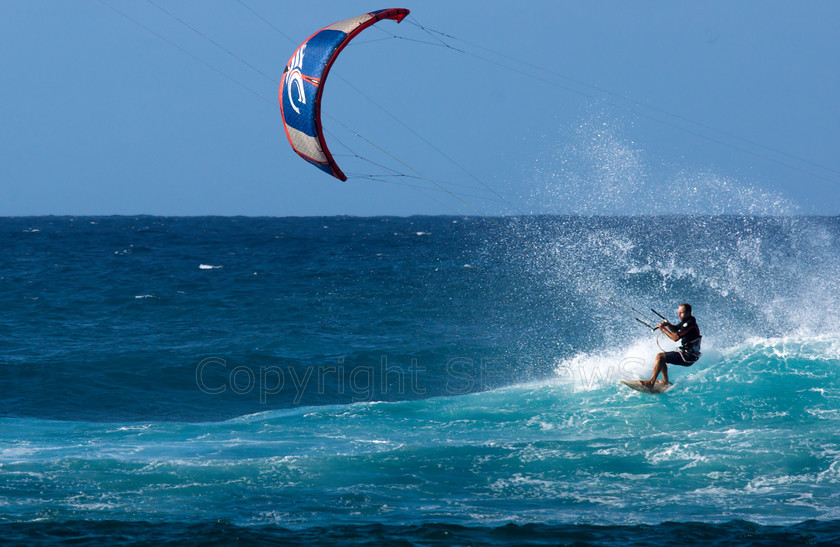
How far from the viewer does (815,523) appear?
7.18 metres

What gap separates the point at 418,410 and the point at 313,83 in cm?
577

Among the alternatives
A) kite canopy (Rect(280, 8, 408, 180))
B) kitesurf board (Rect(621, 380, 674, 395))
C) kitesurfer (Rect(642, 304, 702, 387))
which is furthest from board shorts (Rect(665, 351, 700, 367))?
kite canopy (Rect(280, 8, 408, 180))

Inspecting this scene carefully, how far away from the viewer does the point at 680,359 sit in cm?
1131

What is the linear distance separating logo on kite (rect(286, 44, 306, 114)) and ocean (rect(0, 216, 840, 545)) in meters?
5.34

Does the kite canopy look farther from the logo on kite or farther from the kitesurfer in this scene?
the kitesurfer

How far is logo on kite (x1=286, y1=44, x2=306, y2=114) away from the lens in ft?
40.9

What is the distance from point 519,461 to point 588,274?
18.0 m

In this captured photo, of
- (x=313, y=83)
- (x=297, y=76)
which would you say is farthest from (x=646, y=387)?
→ (x=297, y=76)

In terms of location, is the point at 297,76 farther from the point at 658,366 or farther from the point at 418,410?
the point at 658,366

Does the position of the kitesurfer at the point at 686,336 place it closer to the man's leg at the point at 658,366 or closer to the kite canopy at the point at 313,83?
the man's leg at the point at 658,366

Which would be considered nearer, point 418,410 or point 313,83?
point 313,83

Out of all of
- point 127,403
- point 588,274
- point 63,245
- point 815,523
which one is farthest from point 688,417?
point 63,245

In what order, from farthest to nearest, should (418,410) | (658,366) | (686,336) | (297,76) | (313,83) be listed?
1. (418,410)
2. (297,76)
3. (313,83)
4. (658,366)
5. (686,336)

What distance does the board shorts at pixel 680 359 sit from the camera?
36.7ft
